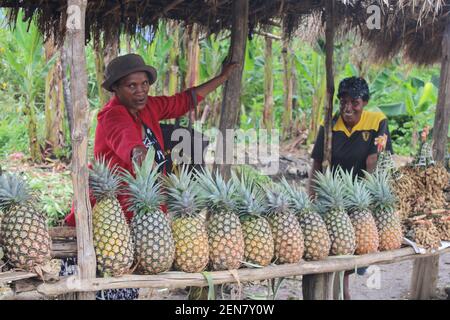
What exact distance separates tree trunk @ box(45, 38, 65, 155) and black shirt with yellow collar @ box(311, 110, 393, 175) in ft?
16.8

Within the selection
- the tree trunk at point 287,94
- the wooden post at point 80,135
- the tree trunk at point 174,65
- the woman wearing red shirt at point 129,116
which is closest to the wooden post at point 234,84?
the woman wearing red shirt at point 129,116

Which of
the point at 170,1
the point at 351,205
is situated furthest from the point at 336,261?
the point at 170,1

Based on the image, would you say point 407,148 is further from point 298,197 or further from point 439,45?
point 298,197

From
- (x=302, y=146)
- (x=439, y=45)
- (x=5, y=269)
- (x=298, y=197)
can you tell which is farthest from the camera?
(x=302, y=146)

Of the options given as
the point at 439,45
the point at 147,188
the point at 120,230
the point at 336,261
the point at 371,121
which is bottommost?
the point at 336,261

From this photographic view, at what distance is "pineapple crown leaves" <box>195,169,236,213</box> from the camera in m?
3.46

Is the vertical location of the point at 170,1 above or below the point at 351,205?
above

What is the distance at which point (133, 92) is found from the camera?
4.16 meters

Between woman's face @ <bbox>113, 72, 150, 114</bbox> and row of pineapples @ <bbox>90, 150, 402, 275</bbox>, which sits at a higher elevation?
woman's face @ <bbox>113, 72, 150, 114</bbox>

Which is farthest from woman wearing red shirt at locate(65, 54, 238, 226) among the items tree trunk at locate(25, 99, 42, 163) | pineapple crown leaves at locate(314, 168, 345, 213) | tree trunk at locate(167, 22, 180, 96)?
tree trunk at locate(25, 99, 42, 163)

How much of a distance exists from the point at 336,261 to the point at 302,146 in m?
7.97

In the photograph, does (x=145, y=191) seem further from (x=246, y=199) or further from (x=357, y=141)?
(x=357, y=141)

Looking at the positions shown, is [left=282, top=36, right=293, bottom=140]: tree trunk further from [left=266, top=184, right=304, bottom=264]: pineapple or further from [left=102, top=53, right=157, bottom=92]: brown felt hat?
[left=266, top=184, right=304, bottom=264]: pineapple

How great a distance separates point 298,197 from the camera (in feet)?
12.5
